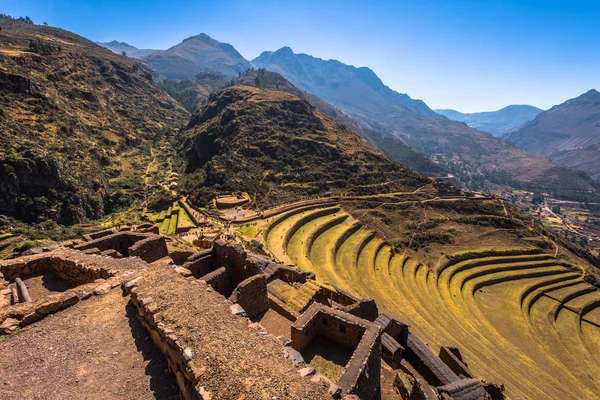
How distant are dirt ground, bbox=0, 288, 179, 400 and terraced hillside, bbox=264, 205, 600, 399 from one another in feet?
89.2

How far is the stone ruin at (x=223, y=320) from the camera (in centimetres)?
648

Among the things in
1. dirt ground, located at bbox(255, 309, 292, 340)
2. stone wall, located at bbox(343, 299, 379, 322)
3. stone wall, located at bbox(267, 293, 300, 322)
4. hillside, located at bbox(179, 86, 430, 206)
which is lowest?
stone wall, located at bbox(343, 299, 379, 322)

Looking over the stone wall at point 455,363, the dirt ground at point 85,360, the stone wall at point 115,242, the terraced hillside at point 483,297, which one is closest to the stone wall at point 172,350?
the dirt ground at point 85,360

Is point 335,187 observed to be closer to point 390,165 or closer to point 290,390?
point 390,165

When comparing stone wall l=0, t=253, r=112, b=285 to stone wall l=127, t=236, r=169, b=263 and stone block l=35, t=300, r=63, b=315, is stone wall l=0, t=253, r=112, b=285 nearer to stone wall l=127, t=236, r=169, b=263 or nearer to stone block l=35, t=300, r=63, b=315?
stone block l=35, t=300, r=63, b=315

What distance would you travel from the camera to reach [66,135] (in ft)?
212

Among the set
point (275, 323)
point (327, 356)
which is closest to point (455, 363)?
point (327, 356)

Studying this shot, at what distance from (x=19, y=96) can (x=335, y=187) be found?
69.8 meters

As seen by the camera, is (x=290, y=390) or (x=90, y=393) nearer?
(x=290, y=390)

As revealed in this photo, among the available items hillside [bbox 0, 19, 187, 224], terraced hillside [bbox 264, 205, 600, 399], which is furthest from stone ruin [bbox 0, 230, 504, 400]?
hillside [bbox 0, 19, 187, 224]

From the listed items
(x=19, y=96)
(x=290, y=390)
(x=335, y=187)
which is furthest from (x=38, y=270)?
(x=19, y=96)

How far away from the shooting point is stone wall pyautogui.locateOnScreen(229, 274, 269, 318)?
12031mm

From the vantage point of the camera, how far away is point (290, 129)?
3595 inches

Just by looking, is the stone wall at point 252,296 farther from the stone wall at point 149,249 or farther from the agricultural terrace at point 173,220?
the agricultural terrace at point 173,220
